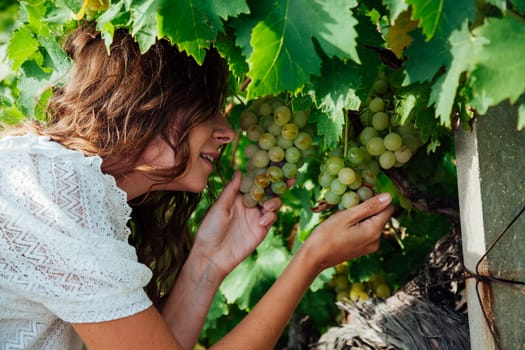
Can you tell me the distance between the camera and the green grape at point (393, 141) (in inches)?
52.4

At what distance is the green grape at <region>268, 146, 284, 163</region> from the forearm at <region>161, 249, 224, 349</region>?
0.40 m

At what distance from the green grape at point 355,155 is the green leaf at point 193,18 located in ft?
1.42

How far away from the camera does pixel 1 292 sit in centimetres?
134

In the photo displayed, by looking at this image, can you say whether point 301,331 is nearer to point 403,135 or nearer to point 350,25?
point 403,135

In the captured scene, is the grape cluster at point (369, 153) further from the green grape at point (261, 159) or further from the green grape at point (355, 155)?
the green grape at point (261, 159)

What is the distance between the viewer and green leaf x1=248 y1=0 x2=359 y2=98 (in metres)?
0.97

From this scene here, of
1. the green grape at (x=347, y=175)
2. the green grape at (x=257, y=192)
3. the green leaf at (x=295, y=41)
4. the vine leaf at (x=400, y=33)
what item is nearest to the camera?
the green leaf at (x=295, y=41)

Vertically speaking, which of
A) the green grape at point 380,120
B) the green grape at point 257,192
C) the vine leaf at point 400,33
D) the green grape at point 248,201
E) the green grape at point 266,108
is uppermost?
the vine leaf at point 400,33

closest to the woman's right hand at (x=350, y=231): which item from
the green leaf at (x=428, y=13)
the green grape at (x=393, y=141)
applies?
the green grape at (x=393, y=141)

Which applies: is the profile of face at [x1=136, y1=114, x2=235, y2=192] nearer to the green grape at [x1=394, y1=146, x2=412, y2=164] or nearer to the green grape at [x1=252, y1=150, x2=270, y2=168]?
the green grape at [x1=252, y1=150, x2=270, y2=168]

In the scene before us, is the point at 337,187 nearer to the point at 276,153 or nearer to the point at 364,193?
the point at 364,193

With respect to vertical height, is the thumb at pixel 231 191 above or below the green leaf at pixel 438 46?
below

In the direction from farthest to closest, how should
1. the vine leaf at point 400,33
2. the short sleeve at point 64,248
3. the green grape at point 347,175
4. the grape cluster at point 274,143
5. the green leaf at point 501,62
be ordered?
the grape cluster at point 274,143, the green grape at point 347,175, the short sleeve at point 64,248, the vine leaf at point 400,33, the green leaf at point 501,62

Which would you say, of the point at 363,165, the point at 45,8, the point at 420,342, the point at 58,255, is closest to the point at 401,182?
the point at 363,165
